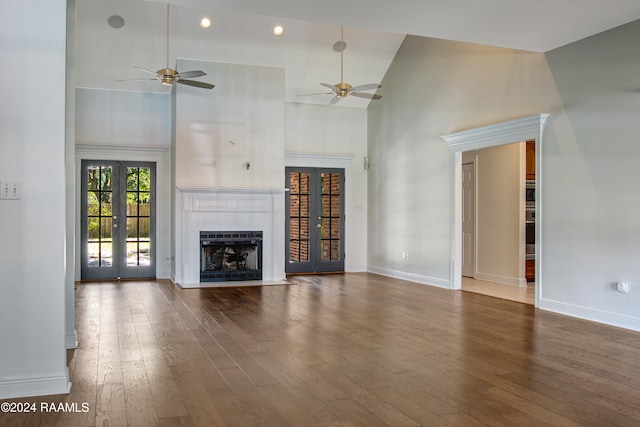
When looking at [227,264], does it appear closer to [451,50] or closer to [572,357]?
[451,50]

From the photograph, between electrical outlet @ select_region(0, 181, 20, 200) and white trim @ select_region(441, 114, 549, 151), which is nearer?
electrical outlet @ select_region(0, 181, 20, 200)

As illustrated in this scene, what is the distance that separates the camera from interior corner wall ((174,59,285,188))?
8500mm

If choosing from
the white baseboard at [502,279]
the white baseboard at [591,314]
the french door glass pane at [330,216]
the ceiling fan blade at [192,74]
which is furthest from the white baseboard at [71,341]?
the white baseboard at [502,279]

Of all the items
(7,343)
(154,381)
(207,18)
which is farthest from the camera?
(207,18)

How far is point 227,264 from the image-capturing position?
8.87 meters

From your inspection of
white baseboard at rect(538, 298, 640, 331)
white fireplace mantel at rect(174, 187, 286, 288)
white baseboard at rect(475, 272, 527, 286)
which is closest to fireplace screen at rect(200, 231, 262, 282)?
white fireplace mantel at rect(174, 187, 286, 288)

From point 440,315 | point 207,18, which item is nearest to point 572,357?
point 440,315

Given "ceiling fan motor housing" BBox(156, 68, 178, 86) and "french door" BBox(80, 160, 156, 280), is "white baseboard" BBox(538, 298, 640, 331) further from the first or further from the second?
"french door" BBox(80, 160, 156, 280)

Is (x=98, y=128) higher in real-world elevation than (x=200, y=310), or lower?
higher

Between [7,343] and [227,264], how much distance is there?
5798mm

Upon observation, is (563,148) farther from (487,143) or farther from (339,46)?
(339,46)

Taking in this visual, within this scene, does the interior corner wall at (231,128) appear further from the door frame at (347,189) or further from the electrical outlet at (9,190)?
the electrical outlet at (9,190)

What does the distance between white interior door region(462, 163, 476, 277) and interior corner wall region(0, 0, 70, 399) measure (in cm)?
740

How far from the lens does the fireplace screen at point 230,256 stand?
8641 millimetres
